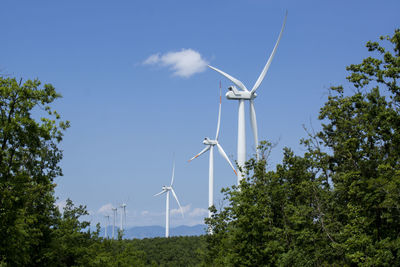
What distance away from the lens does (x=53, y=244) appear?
114ft

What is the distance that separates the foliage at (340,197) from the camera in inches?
953

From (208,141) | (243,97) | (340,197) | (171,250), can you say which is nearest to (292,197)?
(340,197)

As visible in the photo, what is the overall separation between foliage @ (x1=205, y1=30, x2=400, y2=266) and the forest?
62 mm

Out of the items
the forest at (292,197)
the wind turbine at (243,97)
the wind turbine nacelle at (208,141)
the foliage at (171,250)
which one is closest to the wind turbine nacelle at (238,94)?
the wind turbine at (243,97)

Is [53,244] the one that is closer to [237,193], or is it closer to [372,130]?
[237,193]

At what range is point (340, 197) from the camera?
3194cm

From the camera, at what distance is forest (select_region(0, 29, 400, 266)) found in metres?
23.0

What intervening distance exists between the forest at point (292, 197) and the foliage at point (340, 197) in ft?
0.20

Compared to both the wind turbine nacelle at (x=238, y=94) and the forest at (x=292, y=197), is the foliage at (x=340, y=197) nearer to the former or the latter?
the forest at (x=292, y=197)

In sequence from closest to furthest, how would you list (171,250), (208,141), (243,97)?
(243,97)
(208,141)
(171,250)

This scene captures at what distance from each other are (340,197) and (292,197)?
13.0ft

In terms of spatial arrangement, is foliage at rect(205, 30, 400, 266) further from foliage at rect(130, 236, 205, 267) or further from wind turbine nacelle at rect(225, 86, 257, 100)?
foliage at rect(130, 236, 205, 267)

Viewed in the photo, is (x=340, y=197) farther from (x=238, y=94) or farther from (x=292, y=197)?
(x=238, y=94)

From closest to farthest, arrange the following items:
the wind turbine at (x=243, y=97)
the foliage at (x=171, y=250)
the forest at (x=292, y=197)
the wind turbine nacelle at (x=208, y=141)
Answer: the forest at (x=292, y=197) < the wind turbine at (x=243, y=97) < the wind turbine nacelle at (x=208, y=141) < the foliage at (x=171, y=250)
